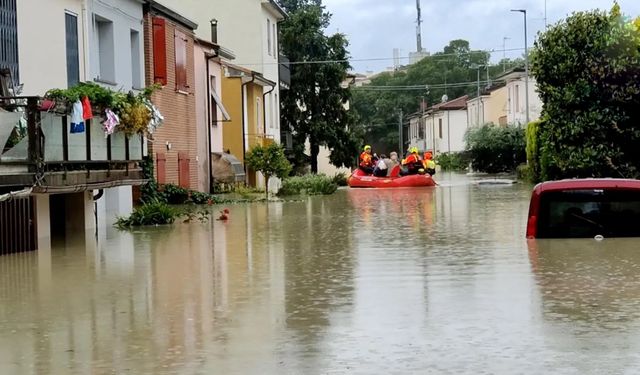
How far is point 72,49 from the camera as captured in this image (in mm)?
22172

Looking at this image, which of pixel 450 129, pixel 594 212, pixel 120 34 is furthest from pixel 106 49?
pixel 450 129

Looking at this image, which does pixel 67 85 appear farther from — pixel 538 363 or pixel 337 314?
pixel 538 363

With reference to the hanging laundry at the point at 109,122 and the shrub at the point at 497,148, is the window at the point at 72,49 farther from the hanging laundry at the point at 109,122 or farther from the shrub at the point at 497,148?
the shrub at the point at 497,148

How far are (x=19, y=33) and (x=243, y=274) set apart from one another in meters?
7.75

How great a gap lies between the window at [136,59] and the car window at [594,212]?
1397cm

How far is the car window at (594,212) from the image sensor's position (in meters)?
16.6

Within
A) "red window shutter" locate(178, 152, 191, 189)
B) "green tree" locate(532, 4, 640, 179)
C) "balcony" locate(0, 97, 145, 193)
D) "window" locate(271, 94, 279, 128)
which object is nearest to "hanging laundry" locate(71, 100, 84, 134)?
"balcony" locate(0, 97, 145, 193)

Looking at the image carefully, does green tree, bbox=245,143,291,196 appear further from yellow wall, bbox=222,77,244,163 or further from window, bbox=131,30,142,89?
window, bbox=131,30,142,89

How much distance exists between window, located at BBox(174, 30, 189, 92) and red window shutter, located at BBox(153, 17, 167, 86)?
1894 mm

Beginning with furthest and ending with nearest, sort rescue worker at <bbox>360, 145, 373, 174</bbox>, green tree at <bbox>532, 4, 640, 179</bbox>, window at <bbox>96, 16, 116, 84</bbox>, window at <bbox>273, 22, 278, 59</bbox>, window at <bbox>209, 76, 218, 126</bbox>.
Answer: window at <bbox>273, 22, 278, 59</bbox>
rescue worker at <bbox>360, 145, 373, 174</bbox>
window at <bbox>209, 76, 218, 126</bbox>
green tree at <bbox>532, 4, 640, 179</bbox>
window at <bbox>96, 16, 116, 84</bbox>

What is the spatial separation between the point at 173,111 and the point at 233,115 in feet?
36.1

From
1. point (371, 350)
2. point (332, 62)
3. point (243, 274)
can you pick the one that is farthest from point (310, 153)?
point (371, 350)

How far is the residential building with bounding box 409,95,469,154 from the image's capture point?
319 ft

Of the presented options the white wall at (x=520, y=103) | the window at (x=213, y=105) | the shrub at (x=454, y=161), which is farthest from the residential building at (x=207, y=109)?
the shrub at (x=454, y=161)
